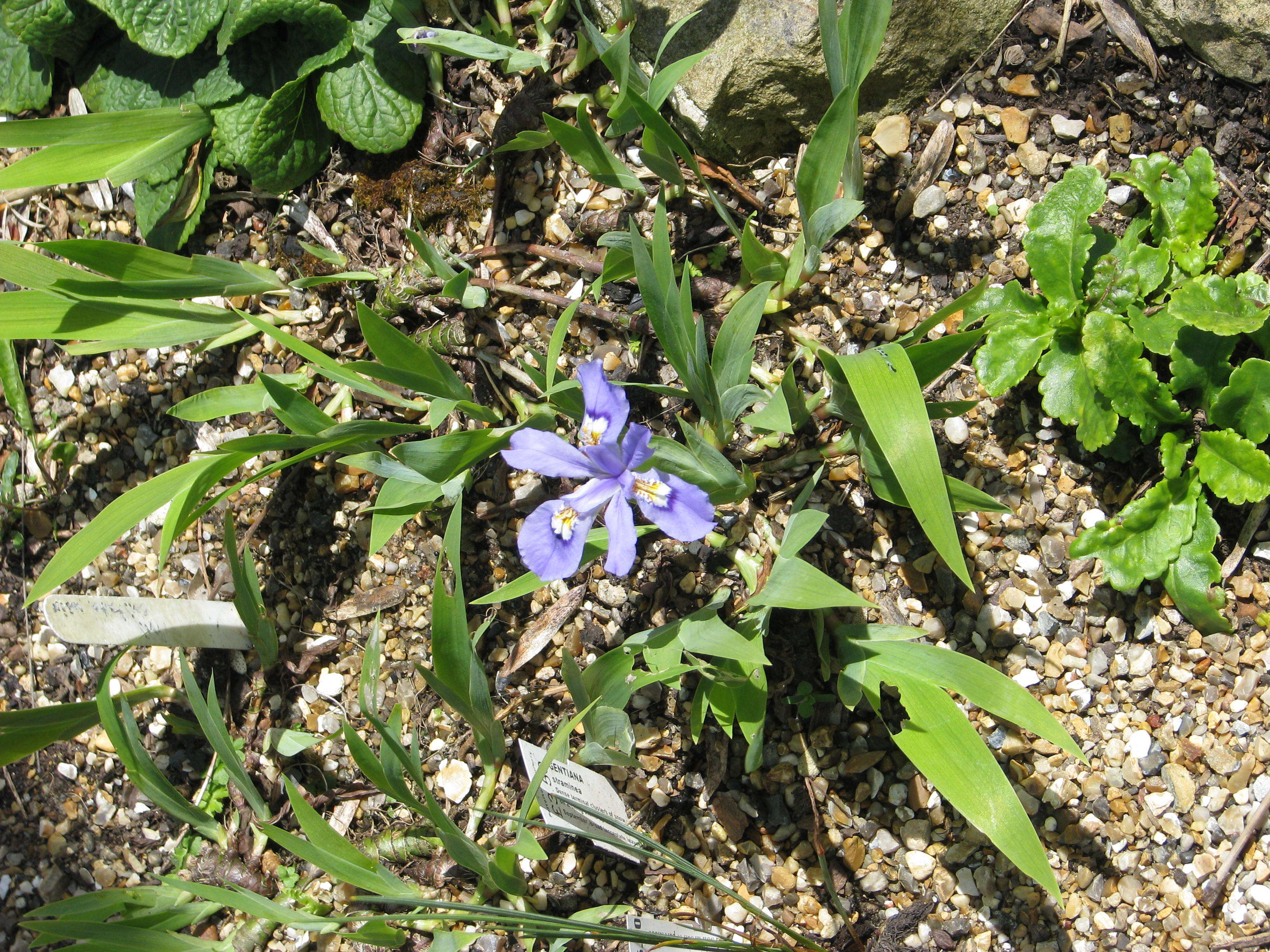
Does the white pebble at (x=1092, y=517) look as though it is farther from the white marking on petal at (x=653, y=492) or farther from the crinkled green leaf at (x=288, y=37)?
the crinkled green leaf at (x=288, y=37)

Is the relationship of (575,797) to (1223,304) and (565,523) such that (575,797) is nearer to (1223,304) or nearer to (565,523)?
(565,523)

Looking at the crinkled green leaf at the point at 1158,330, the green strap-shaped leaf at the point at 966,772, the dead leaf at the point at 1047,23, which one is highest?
the dead leaf at the point at 1047,23

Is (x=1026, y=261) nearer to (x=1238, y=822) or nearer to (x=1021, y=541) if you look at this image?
(x=1021, y=541)

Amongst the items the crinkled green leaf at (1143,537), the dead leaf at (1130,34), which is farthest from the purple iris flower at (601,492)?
the dead leaf at (1130,34)

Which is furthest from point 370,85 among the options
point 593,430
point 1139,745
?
point 1139,745

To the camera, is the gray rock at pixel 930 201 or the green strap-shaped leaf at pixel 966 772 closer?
the green strap-shaped leaf at pixel 966 772

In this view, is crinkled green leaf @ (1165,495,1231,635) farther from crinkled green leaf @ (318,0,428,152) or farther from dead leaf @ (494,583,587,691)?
crinkled green leaf @ (318,0,428,152)

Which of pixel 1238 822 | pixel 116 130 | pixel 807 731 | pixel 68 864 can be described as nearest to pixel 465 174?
pixel 116 130

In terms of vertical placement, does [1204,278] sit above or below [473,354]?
above
